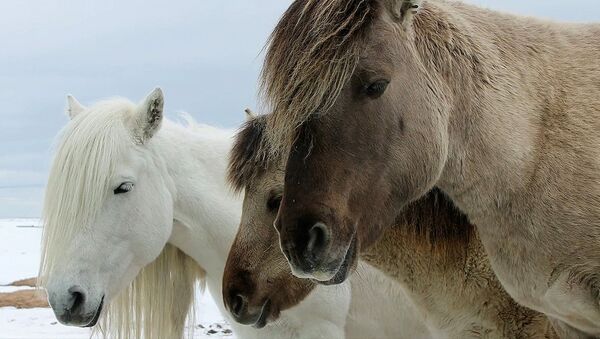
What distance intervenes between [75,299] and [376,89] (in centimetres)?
205

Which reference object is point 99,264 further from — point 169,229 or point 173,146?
point 173,146

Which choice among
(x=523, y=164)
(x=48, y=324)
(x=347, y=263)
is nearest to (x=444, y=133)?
(x=523, y=164)

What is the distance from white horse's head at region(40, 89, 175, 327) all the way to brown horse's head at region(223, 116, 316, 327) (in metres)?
A: 0.57

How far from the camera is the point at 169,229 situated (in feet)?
12.9

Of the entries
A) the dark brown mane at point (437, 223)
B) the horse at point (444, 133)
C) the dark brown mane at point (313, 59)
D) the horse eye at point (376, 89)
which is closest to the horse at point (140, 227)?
the dark brown mane at point (437, 223)

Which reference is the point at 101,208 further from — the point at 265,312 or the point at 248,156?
the point at 265,312

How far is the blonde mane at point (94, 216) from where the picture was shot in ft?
11.9

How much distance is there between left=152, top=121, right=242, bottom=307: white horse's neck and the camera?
4148mm

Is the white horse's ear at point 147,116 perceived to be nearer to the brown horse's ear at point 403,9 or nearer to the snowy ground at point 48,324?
the brown horse's ear at point 403,9

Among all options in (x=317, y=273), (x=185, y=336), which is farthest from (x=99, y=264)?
(x=317, y=273)

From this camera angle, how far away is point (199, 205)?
13.7 feet

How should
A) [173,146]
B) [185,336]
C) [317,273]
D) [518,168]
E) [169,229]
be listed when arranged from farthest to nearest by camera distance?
[185,336] < [173,146] < [169,229] < [518,168] < [317,273]

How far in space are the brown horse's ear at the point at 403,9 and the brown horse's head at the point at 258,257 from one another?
1.18 m

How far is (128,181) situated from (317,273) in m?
1.80
